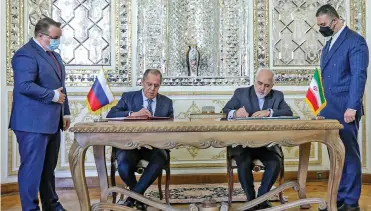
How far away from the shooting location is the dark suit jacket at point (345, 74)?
123 inches

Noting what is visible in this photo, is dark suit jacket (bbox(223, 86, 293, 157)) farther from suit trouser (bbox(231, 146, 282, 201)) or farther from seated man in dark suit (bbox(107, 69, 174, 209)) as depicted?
seated man in dark suit (bbox(107, 69, 174, 209))

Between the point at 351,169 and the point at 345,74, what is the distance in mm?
729

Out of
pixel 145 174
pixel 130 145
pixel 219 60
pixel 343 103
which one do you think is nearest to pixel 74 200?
pixel 145 174

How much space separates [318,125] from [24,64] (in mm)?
2062

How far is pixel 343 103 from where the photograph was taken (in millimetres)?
3209

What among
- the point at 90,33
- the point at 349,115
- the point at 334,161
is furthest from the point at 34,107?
the point at 349,115

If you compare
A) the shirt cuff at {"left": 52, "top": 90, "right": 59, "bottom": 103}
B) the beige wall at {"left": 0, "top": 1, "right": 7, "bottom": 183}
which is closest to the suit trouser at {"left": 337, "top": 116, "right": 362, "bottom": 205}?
the shirt cuff at {"left": 52, "top": 90, "right": 59, "bottom": 103}

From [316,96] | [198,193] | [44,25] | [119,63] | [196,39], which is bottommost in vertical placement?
[198,193]

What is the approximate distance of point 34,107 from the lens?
3012 mm

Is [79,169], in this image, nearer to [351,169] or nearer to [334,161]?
[334,161]

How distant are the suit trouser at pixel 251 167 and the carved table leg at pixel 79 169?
117 cm

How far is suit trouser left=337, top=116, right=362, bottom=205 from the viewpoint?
315cm

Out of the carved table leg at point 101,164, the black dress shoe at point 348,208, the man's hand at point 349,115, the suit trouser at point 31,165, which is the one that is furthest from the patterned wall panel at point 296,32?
the suit trouser at point 31,165

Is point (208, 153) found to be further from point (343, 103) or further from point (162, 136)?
point (162, 136)
